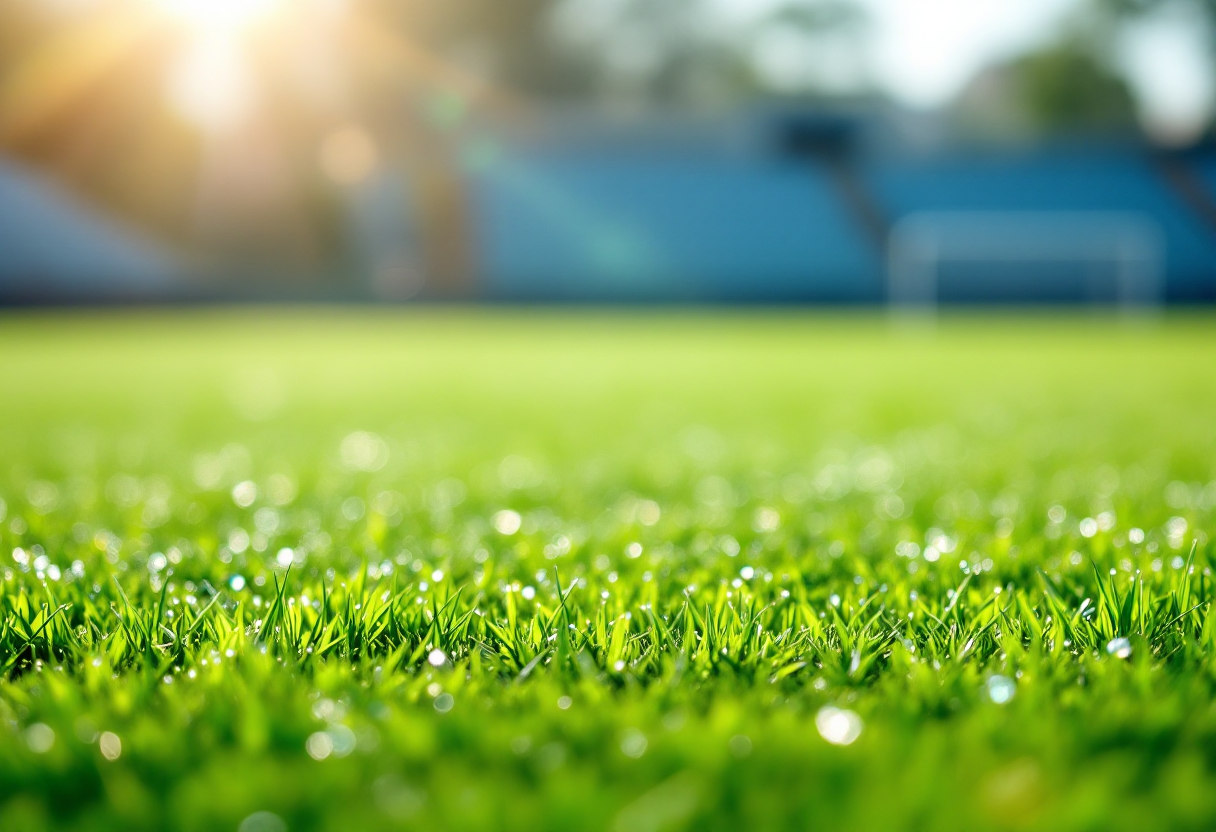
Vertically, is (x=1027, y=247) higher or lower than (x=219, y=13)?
lower

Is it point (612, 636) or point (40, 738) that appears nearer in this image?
point (40, 738)

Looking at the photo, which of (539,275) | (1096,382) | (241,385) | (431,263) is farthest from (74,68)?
(1096,382)

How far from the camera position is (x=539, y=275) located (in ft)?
106

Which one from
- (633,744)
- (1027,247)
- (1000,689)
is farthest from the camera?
(1027,247)

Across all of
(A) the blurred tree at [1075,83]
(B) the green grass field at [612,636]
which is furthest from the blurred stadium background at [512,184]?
(B) the green grass field at [612,636]

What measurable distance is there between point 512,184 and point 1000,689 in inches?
1276

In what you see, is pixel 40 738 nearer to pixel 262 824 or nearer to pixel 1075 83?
pixel 262 824

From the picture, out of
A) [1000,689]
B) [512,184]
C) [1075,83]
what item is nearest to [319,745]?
[1000,689]

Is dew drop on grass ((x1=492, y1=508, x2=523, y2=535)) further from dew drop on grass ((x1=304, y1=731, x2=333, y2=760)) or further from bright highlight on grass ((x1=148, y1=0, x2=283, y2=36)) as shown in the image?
bright highlight on grass ((x1=148, y1=0, x2=283, y2=36))

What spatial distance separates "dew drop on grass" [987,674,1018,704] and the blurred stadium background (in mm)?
30393

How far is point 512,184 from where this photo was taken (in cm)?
3250

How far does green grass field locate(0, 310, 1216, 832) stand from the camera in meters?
0.94

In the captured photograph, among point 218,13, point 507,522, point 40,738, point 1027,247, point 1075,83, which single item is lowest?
point 507,522

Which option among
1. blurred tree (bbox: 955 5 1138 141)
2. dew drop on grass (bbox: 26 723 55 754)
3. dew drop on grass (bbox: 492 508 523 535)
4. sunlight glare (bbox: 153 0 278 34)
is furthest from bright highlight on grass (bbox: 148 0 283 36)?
dew drop on grass (bbox: 26 723 55 754)
